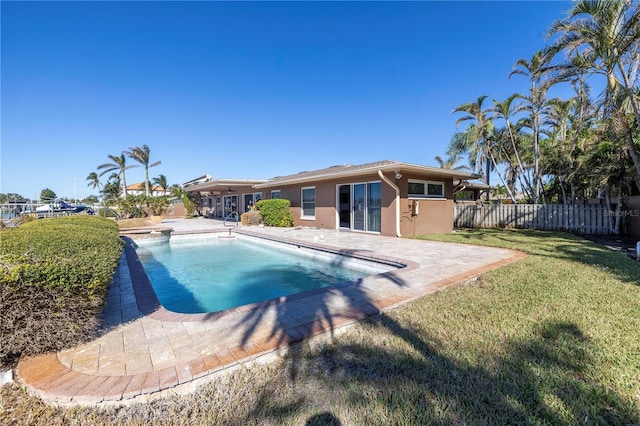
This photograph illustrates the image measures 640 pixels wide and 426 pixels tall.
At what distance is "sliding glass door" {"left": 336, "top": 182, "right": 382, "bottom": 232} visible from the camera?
11.8 m

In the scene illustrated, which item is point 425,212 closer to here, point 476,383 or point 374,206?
point 374,206

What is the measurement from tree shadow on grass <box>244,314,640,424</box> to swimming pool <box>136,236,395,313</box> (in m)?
3.38

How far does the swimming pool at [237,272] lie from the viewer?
5773 mm

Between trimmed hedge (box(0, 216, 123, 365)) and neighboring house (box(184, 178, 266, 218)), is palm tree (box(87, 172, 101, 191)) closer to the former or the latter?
neighboring house (box(184, 178, 266, 218))

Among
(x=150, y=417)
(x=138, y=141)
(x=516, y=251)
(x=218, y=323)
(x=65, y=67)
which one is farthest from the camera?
(x=138, y=141)

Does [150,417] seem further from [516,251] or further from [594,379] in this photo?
[516,251]

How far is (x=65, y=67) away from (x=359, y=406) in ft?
47.1

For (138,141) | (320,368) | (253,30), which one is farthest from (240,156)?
(320,368)

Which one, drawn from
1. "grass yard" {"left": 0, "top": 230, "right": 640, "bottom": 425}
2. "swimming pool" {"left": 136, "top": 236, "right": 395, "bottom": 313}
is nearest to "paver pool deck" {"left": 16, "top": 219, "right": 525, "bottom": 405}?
"grass yard" {"left": 0, "top": 230, "right": 640, "bottom": 425}

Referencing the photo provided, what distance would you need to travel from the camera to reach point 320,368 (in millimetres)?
2520

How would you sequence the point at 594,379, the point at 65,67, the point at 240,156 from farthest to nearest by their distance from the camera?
the point at 240,156, the point at 65,67, the point at 594,379

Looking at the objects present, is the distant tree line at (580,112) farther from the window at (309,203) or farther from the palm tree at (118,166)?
the palm tree at (118,166)

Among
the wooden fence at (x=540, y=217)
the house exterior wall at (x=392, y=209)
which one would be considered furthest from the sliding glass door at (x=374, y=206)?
the wooden fence at (x=540, y=217)

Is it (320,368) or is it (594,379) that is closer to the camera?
(594,379)
